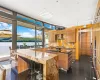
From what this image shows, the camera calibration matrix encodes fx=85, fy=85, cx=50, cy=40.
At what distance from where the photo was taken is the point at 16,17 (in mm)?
4895

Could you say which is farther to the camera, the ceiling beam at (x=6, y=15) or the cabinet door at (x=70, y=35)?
the cabinet door at (x=70, y=35)

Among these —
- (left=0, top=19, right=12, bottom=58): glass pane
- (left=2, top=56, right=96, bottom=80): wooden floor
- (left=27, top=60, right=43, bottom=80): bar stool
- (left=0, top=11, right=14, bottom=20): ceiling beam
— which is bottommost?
(left=2, top=56, right=96, bottom=80): wooden floor

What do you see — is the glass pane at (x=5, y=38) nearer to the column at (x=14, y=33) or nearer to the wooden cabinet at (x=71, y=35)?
the column at (x=14, y=33)

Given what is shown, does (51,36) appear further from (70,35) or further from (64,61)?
(64,61)

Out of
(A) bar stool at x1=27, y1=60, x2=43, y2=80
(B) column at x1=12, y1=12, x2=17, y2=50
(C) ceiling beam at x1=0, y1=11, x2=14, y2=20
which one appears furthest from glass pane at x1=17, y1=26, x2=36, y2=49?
(A) bar stool at x1=27, y1=60, x2=43, y2=80

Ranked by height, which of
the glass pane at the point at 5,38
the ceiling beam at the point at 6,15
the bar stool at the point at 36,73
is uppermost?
the ceiling beam at the point at 6,15

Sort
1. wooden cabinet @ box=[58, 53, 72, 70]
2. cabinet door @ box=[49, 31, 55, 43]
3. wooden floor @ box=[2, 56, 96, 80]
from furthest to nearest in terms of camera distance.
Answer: cabinet door @ box=[49, 31, 55, 43]
wooden cabinet @ box=[58, 53, 72, 70]
wooden floor @ box=[2, 56, 96, 80]

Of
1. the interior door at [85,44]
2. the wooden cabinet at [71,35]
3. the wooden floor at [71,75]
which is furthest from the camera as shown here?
the interior door at [85,44]

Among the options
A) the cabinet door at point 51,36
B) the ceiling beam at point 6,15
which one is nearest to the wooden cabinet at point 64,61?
the ceiling beam at point 6,15

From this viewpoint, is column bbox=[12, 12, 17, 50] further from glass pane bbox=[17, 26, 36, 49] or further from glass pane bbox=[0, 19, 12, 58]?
glass pane bbox=[17, 26, 36, 49]

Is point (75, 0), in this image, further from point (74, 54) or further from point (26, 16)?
point (74, 54)

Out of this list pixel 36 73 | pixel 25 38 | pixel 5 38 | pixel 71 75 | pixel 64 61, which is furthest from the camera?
pixel 25 38

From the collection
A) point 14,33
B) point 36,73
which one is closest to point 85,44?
point 14,33

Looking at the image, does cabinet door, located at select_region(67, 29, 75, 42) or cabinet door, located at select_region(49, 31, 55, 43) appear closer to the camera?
cabinet door, located at select_region(67, 29, 75, 42)
